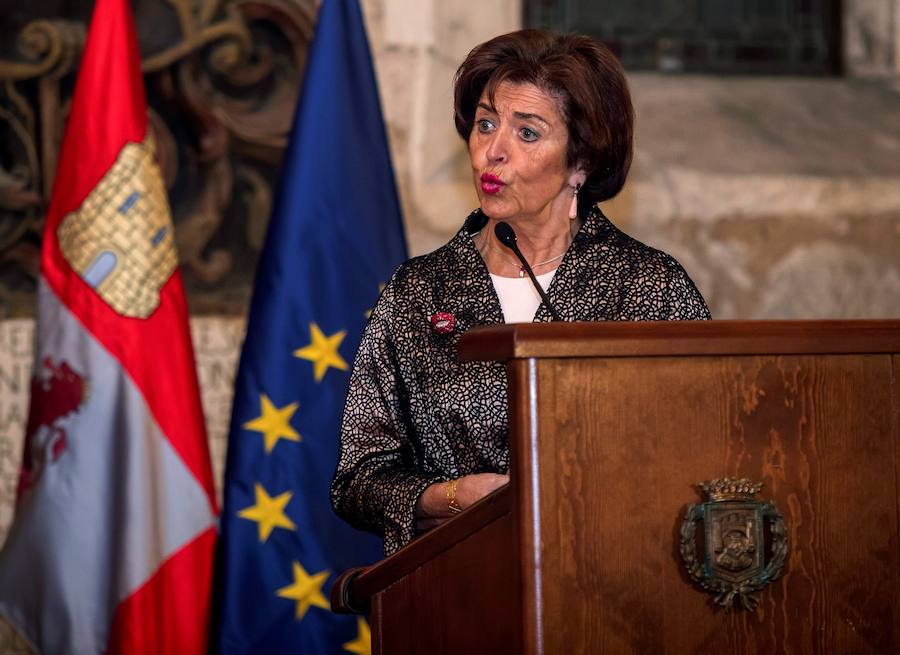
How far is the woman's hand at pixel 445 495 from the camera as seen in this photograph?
183 cm

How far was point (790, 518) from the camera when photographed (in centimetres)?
145

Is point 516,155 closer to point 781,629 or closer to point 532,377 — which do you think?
point 532,377

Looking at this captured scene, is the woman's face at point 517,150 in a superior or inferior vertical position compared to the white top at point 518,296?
superior

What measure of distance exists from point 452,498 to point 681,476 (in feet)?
1.79

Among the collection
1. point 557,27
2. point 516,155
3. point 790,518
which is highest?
point 557,27

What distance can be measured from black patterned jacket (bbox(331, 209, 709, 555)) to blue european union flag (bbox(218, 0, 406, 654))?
1.18m

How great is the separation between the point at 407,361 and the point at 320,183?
1465 mm

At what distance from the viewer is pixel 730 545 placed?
1.42 meters

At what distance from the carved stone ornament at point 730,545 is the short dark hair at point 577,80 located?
87 cm

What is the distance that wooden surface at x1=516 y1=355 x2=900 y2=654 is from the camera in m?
1.40

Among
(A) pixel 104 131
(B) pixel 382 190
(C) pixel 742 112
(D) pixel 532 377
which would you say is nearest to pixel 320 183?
(B) pixel 382 190

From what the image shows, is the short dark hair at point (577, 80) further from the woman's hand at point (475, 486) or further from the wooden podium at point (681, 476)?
the wooden podium at point (681, 476)

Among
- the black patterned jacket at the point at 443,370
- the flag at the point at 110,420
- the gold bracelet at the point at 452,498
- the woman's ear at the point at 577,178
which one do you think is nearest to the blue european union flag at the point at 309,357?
the flag at the point at 110,420

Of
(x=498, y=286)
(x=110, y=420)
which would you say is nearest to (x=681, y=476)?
(x=498, y=286)
